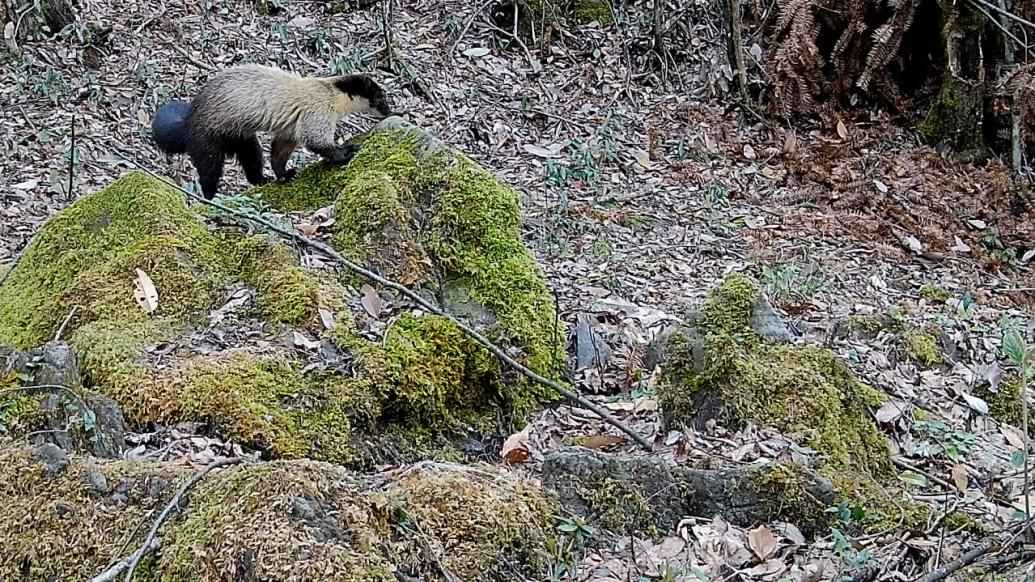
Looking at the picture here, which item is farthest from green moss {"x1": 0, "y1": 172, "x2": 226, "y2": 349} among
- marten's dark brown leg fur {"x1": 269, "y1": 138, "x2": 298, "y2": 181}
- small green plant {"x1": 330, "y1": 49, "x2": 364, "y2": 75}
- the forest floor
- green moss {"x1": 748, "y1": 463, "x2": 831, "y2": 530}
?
small green plant {"x1": 330, "y1": 49, "x2": 364, "y2": 75}

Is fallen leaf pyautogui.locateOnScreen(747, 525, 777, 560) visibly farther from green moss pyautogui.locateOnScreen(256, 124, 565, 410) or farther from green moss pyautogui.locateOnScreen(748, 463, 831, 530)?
green moss pyautogui.locateOnScreen(256, 124, 565, 410)

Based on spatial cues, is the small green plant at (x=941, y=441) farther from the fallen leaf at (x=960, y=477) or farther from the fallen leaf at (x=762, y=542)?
the fallen leaf at (x=762, y=542)

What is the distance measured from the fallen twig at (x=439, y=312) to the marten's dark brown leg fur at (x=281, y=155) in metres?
2.21

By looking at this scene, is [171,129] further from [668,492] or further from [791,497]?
[791,497]

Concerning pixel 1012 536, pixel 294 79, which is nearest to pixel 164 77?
pixel 294 79

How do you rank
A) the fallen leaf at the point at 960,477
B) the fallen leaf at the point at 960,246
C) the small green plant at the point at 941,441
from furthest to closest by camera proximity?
1. the fallen leaf at the point at 960,246
2. the small green plant at the point at 941,441
3. the fallen leaf at the point at 960,477

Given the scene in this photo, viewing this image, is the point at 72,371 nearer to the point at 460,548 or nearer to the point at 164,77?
the point at 460,548

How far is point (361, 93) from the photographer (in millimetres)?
7438

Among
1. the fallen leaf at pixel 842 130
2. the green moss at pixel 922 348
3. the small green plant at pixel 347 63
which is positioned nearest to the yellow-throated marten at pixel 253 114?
the small green plant at pixel 347 63

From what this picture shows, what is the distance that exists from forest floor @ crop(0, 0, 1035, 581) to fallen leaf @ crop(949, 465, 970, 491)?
0.08 feet

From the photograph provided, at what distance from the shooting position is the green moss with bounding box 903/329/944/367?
5.52 meters

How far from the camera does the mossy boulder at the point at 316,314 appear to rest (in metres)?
3.86

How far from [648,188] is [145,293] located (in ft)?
18.5

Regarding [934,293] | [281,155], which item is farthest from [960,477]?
[281,155]
